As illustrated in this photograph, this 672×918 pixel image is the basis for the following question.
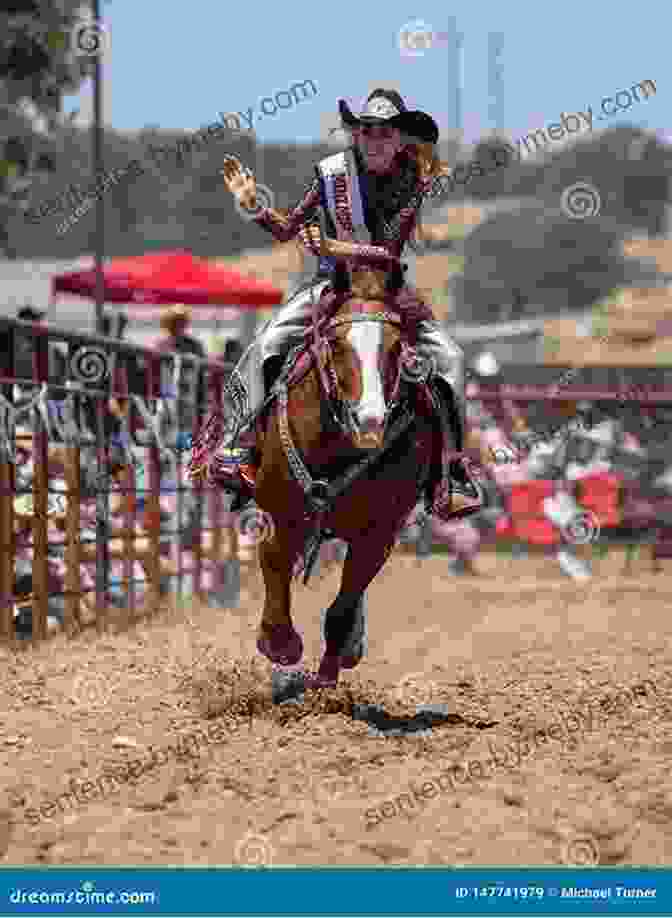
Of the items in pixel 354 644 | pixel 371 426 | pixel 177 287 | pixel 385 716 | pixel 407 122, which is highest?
pixel 177 287

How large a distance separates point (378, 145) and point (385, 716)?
246 centimetres

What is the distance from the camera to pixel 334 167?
7.00 m

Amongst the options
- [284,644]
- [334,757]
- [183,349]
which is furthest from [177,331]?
[334,757]

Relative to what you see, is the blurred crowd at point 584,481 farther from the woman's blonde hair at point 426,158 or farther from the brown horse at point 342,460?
the woman's blonde hair at point 426,158

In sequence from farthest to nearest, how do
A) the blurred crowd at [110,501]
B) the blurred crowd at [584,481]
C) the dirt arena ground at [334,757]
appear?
1. the blurred crowd at [584,481]
2. the blurred crowd at [110,501]
3. the dirt arena ground at [334,757]

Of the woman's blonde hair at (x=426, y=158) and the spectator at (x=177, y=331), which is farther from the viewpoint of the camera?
the spectator at (x=177, y=331)

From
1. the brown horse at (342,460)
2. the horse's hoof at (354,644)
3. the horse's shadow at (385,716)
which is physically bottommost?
the horse's shadow at (385,716)

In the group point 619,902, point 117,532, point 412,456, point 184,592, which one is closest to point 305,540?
point 412,456

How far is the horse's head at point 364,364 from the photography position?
6.30 metres

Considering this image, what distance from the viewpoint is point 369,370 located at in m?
6.42

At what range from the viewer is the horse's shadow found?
6.75 m

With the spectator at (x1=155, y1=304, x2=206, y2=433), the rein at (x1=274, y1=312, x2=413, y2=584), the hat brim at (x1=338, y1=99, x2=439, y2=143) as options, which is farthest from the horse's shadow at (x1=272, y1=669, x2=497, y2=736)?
A: the spectator at (x1=155, y1=304, x2=206, y2=433)

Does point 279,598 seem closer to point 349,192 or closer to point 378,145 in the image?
point 349,192

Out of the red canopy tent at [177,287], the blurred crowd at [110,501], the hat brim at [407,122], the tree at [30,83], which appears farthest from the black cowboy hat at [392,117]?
the tree at [30,83]
